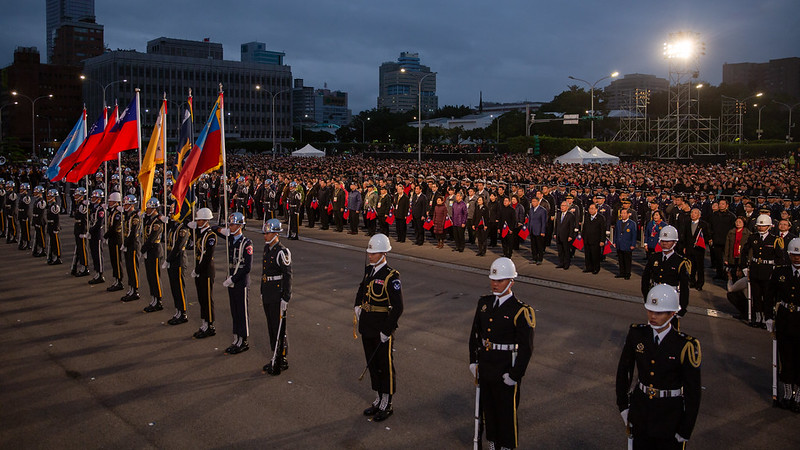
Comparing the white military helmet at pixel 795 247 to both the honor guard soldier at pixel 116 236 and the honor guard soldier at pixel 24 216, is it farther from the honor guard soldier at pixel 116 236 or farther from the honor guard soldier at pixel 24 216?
the honor guard soldier at pixel 24 216

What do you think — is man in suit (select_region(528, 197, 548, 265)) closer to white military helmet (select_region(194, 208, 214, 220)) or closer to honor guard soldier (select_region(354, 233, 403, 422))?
white military helmet (select_region(194, 208, 214, 220))

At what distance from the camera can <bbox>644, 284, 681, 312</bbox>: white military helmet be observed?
16.6 ft

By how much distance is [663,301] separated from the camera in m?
5.09

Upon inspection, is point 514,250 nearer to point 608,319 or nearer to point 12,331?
point 608,319

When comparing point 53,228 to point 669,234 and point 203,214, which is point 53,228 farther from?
point 669,234

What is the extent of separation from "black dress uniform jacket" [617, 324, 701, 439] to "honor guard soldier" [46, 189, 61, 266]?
1595 centimetres

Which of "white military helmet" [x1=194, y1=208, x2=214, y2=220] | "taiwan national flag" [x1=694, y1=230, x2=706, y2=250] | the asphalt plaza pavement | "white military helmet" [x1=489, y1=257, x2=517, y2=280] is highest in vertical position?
"white military helmet" [x1=194, y1=208, x2=214, y2=220]

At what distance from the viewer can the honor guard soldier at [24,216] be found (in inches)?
778

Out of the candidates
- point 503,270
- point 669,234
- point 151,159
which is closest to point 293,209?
point 151,159

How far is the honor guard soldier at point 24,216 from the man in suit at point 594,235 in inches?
651

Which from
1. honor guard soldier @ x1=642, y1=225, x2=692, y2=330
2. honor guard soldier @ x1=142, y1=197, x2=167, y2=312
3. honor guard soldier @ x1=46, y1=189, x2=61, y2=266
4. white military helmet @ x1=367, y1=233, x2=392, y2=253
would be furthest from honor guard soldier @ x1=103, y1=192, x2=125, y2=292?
honor guard soldier @ x1=642, y1=225, x2=692, y2=330

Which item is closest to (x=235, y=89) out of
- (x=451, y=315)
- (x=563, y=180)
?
(x=563, y=180)

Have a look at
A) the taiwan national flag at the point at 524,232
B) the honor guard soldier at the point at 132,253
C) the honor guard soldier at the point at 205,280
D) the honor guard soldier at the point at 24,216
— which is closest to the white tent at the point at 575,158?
the taiwan national flag at the point at 524,232

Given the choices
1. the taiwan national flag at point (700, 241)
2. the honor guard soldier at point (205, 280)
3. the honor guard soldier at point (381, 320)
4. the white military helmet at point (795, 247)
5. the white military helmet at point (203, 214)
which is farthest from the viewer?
the taiwan national flag at point (700, 241)
